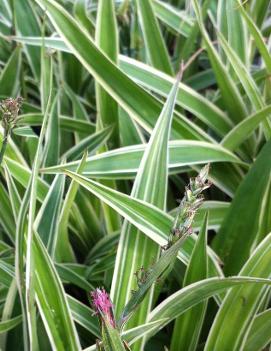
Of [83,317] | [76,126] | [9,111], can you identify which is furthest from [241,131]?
[9,111]

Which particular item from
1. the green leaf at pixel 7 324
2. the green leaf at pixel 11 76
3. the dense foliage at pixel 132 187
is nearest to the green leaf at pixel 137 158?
the dense foliage at pixel 132 187

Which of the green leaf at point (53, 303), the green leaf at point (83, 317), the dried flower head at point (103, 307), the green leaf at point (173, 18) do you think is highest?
the green leaf at point (173, 18)

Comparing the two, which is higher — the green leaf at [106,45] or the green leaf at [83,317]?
the green leaf at [106,45]

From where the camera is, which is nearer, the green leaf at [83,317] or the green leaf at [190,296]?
the green leaf at [190,296]

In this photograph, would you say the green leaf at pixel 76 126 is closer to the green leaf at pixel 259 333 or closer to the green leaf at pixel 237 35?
the green leaf at pixel 237 35

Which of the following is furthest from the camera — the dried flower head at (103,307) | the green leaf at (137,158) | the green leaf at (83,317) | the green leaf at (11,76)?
the green leaf at (11,76)

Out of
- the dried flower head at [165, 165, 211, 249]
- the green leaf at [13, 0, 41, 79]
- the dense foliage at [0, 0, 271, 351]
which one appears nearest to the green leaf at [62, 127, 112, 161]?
the dense foliage at [0, 0, 271, 351]

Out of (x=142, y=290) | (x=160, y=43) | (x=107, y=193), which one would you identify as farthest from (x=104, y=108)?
(x=142, y=290)

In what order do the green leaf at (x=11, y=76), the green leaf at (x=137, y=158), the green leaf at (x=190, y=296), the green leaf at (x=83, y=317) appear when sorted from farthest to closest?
the green leaf at (x=11, y=76)
the green leaf at (x=137, y=158)
the green leaf at (x=83, y=317)
the green leaf at (x=190, y=296)
